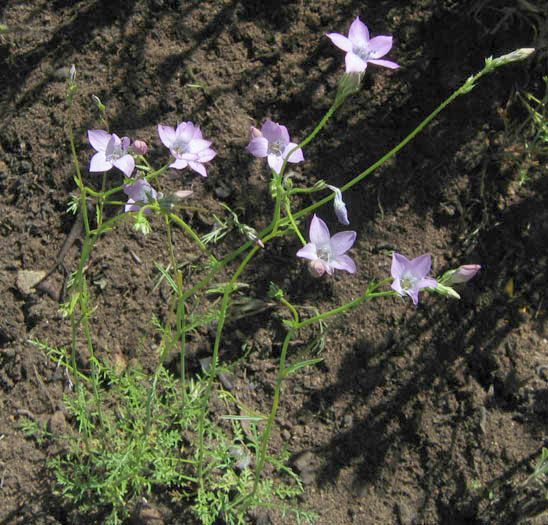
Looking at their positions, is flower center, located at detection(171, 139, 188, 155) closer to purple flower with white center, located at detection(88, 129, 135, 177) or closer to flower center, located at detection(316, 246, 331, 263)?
purple flower with white center, located at detection(88, 129, 135, 177)

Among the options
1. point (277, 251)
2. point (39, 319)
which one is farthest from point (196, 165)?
point (39, 319)

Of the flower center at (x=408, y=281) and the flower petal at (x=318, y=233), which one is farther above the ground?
the flower petal at (x=318, y=233)

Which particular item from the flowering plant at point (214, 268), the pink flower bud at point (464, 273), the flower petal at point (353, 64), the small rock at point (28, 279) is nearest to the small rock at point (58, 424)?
the flowering plant at point (214, 268)

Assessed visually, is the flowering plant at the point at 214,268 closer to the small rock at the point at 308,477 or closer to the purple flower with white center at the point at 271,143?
the purple flower with white center at the point at 271,143

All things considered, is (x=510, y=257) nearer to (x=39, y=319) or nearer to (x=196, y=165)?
(x=196, y=165)

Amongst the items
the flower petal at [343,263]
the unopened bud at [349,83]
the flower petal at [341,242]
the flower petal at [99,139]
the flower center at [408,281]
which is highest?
the unopened bud at [349,83]

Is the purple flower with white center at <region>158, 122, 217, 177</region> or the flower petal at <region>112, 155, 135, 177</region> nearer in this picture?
the flower petal at <region>112, 155, 135, 177</region>

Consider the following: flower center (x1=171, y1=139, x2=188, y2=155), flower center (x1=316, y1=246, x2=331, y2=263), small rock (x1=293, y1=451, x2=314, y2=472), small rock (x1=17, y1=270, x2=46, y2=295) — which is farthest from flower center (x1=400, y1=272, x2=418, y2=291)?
small rock (x1=17, y1=270, x2=46, y2=295)
